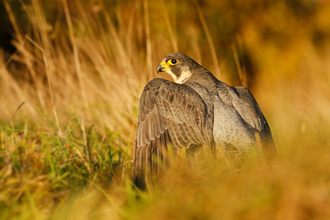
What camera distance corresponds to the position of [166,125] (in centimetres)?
294

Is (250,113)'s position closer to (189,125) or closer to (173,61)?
Answer: (189,125)

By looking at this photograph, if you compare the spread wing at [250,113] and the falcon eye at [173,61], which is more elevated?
the falcon eye at [173,61]

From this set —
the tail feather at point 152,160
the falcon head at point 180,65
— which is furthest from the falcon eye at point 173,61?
the tail feather at point 152,160

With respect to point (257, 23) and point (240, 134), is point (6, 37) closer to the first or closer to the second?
point (257, 23)

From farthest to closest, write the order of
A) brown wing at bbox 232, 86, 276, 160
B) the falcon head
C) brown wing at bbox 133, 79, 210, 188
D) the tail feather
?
the falcon head
brown wing at bbox 232, 86, 276, 160
brown wing at bbox 133, 79, 210, 188
the tail feather

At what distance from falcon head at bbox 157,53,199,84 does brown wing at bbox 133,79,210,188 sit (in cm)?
57

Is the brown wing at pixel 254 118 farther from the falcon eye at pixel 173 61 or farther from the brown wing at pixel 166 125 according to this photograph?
the falcon eye at pixel 173 61

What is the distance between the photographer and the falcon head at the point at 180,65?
11.6ft

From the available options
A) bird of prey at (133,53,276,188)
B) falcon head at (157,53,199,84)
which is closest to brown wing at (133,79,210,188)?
bird of prey at (133,53,276,188)

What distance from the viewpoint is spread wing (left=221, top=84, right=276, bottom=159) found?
2999 mm

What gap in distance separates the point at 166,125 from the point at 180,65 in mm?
925

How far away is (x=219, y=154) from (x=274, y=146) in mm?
553

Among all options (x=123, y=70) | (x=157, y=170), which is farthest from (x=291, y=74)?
(x=157, y=170)

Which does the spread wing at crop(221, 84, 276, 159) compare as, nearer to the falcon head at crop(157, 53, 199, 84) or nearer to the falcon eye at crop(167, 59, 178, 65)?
the falcon head at crop(157, 53, 199, 84)
